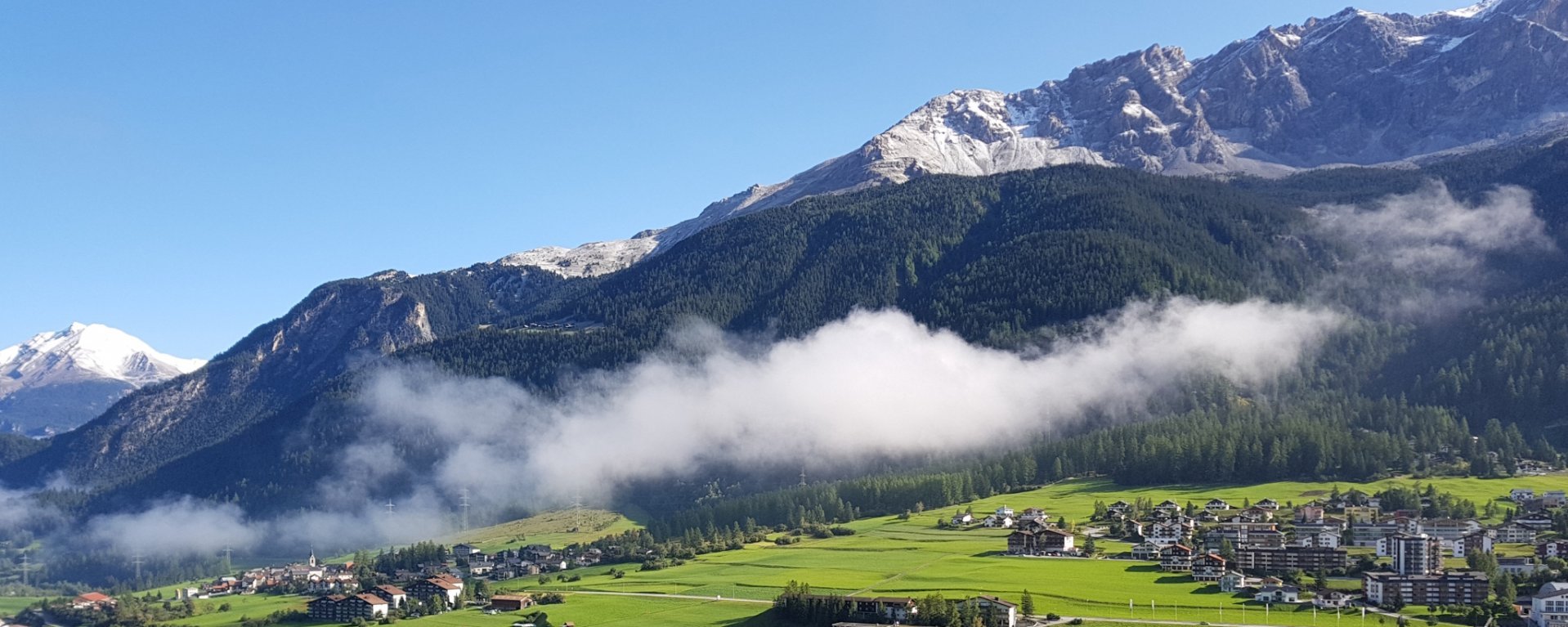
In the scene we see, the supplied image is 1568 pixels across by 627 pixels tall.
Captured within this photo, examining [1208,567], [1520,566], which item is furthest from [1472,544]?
[1208,567]

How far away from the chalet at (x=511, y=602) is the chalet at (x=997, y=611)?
152ft

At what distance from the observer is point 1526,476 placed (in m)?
181

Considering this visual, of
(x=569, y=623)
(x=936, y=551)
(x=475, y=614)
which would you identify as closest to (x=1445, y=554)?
(x=936, y=551)

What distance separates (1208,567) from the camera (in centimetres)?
12812

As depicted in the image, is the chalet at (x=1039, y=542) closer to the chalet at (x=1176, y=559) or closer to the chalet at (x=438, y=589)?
the chalet at (x=1176, y=559)

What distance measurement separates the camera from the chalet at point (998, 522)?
16475cm

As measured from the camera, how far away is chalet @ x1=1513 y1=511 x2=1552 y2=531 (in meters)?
142

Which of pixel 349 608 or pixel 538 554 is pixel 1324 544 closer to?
pixel 349 608

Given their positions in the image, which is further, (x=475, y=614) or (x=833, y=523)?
(x=833, y=523)

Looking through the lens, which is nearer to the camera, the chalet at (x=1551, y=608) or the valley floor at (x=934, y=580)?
the chalet at (x=1551, y=608)

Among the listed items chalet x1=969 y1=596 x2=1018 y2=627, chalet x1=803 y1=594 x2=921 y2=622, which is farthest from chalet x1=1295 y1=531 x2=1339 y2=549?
chalet x1=803 y1=594 x2=921 y2=622

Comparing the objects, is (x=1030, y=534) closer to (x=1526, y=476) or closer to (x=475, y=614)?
(x=475, y=614)

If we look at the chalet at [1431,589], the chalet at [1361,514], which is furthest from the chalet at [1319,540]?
the chalet at [1431,589]

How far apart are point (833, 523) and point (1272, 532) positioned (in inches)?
2418
